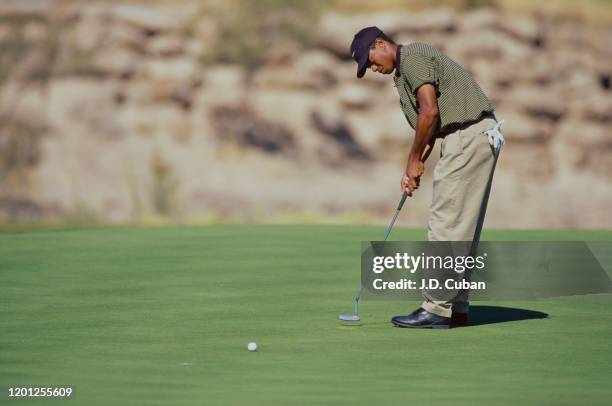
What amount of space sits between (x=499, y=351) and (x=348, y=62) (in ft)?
101

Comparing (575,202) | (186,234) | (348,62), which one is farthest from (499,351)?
(348,62)

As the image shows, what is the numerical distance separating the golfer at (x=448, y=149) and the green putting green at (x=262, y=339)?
0.49 metres

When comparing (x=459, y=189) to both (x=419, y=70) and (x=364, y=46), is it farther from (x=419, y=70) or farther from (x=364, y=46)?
(x=364, y=46)

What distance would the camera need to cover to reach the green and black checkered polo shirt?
26.1ft

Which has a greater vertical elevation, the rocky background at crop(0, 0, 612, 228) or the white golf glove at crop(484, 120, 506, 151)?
the rocky background at crop(0, 0, 612, 228)

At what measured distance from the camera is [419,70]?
7.95 m

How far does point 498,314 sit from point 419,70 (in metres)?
1.77

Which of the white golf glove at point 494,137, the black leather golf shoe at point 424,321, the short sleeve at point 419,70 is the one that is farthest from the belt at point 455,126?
the black leather golf shoe at point 424,321

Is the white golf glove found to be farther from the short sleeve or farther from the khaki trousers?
the short sleeve

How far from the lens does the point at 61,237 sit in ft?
46.5

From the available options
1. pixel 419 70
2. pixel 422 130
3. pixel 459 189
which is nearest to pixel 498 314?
pixel 459 189

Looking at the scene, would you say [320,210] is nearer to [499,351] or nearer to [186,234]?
[186,234]

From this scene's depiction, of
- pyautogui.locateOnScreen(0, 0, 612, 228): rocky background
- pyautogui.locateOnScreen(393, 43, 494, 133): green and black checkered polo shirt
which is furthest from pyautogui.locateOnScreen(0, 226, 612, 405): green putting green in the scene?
pyautogui.locateOnScreen(0, 0, 612, 228): rocky background

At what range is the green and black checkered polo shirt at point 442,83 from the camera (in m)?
7.97
